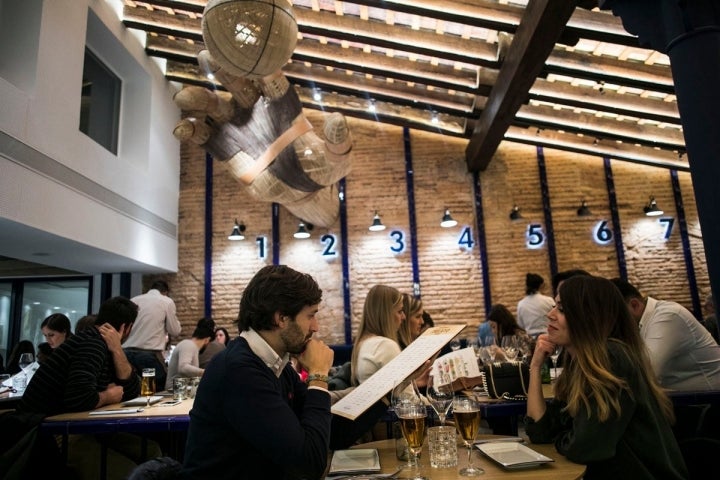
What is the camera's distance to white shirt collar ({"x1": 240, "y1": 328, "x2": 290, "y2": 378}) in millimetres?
1537

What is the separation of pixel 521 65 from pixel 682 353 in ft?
10.9

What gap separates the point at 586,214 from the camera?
792 cm

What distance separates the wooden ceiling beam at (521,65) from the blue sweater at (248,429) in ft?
13.2

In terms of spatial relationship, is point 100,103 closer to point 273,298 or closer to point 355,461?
point 273,298

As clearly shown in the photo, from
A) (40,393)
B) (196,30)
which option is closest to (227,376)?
(40,393)

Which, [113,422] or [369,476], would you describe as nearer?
[369,476]

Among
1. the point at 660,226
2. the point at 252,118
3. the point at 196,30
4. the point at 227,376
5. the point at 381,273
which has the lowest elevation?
the point at 227,376

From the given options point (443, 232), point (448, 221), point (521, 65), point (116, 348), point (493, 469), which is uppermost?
point (521, 65)

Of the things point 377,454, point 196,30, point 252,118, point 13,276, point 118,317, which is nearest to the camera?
point 377,454

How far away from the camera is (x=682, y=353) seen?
267 cm

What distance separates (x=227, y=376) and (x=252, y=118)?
497cm

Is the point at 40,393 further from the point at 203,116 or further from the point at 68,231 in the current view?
the point at 203,116

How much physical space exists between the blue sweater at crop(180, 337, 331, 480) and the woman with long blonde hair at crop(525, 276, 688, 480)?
80 centimetres

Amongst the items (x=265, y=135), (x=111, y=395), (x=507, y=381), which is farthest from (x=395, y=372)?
(x=265, y=135)
